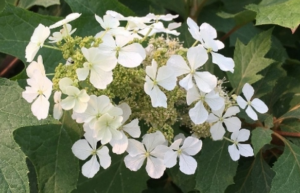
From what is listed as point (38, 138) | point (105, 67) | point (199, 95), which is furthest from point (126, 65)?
point (38, 138)

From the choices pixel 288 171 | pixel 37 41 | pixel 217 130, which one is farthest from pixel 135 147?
pixel 288 171

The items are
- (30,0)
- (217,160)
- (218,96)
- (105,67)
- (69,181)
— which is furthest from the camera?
(30,0)

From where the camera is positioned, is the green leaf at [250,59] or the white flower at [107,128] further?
the green leaf at [250,59]

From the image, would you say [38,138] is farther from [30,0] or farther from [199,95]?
[30,0]

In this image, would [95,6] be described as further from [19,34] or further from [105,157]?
[105,157]

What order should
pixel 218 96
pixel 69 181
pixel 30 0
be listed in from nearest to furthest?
1. pixel 218 96
2. pixel 69 181
3. pixel 30 0

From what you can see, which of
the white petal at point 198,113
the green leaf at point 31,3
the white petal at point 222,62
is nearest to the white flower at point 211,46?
the white petal at point 222,62

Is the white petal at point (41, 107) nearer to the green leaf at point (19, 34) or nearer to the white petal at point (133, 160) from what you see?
the white petal at point (133, 160)
